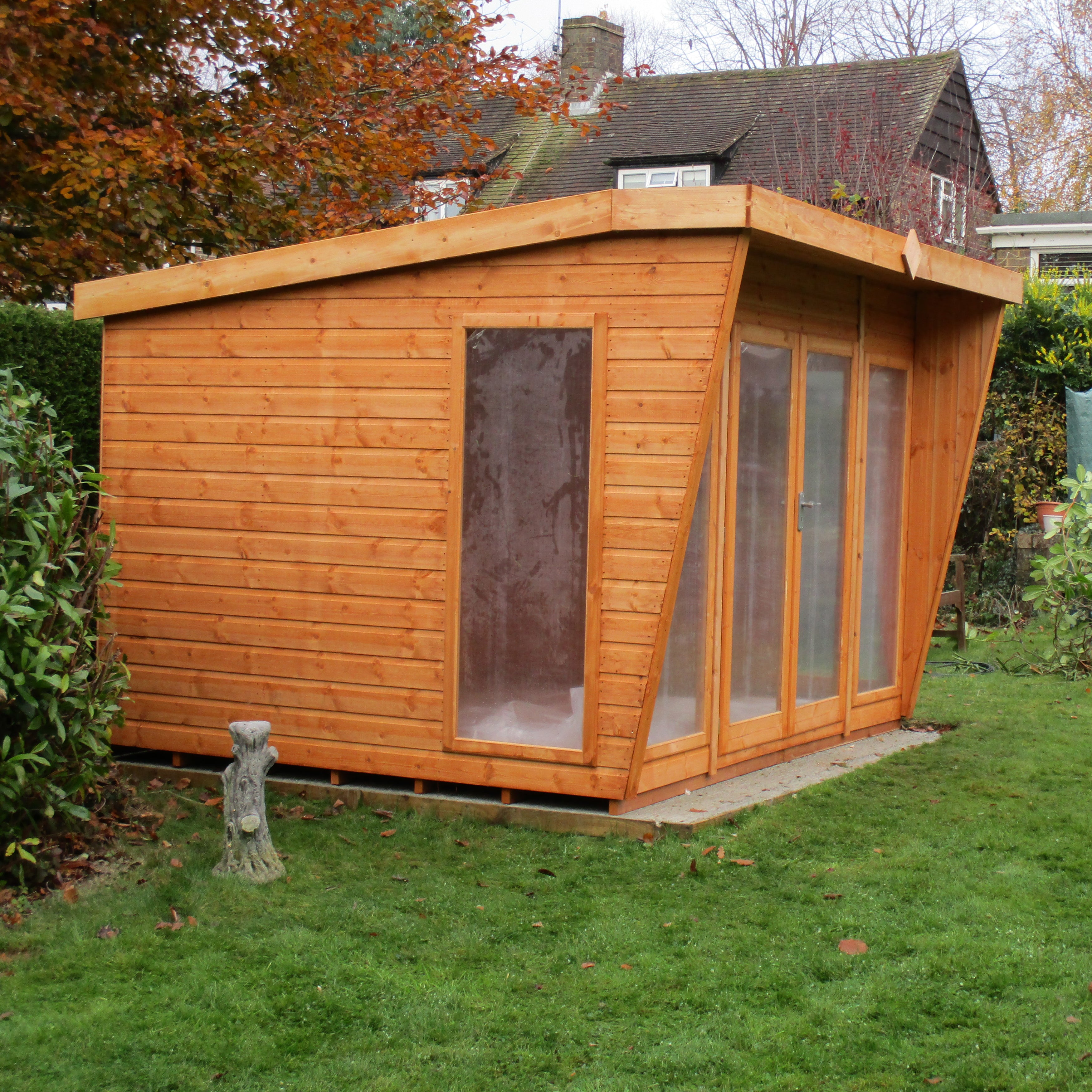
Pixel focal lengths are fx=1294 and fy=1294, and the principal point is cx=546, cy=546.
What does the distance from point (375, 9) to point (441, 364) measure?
557 centimetres

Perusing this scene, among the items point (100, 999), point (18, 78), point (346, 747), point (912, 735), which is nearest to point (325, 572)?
point (346, 747)

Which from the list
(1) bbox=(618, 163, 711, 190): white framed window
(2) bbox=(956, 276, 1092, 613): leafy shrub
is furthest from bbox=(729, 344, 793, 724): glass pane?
(1) bbox=(618, 163, 711, 190): white framed window

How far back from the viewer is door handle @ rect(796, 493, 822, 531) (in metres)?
6.64

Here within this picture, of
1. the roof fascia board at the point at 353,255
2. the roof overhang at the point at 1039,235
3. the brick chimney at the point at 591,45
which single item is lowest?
the roof fascia board at the point at 353,255

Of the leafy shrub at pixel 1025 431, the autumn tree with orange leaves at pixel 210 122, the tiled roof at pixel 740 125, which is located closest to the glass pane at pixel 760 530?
the autumn tree with orange leaves at pixel 210 122

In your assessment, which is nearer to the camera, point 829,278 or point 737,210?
point 737,210

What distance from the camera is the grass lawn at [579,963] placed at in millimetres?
3492

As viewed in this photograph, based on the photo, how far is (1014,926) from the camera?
14.5 feet

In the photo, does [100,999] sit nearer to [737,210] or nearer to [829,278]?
[737,210]

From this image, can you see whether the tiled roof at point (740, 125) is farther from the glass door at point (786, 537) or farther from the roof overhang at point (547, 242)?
the roof overhang at point (547, 242)

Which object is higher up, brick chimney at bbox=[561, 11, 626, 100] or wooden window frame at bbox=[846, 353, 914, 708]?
brick chimney at bbox=[561, 11, 626, 100]

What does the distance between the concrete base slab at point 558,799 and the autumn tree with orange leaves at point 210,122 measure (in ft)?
13.9

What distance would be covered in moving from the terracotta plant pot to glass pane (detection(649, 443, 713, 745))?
5.02 metres

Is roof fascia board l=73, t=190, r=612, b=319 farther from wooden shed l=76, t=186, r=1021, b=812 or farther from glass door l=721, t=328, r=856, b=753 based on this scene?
glass door l=721, t=328, r=856, b=753
